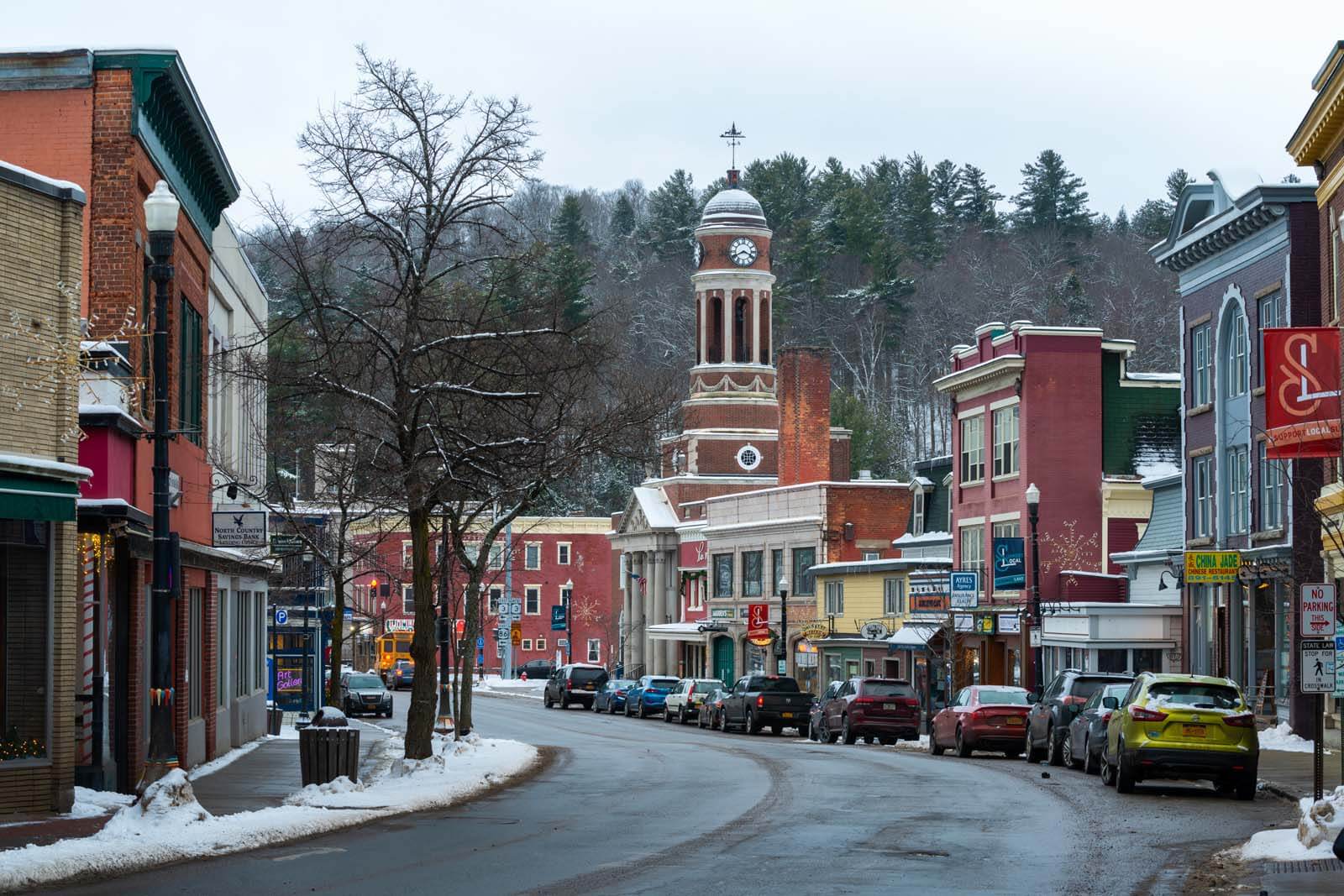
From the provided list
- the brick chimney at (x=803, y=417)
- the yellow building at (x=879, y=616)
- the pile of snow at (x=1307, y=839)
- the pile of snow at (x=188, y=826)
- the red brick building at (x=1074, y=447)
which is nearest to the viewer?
the pile of snow at (x=188, y=826)

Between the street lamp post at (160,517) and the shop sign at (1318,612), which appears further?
the shop sign at (1318,612)

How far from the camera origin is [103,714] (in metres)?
23.2

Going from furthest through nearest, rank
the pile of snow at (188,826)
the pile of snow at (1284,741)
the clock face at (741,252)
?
the clock face at (741,252) < the pile of snow at (1284,741) < the pile of snow at (188,826)

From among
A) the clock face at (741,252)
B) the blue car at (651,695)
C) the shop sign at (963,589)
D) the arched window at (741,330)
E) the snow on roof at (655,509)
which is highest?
the clock face at (741,252)

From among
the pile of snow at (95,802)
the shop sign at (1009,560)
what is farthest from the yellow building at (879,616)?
the pile of snow at (95,802)

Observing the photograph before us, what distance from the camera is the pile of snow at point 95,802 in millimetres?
20797

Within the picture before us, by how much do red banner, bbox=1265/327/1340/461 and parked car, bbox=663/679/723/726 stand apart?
27.1 metres

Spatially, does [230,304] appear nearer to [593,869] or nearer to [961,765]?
[961,765]

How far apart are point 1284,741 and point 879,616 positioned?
106 ft

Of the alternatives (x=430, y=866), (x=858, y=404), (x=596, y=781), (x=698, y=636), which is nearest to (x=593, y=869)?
(x=430, y=866)

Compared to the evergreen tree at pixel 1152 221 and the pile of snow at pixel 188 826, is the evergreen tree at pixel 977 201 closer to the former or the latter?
the evergreen tree at pixel 1152 221

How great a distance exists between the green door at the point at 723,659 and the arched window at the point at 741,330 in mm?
13943

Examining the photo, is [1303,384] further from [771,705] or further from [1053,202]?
[1053,202]

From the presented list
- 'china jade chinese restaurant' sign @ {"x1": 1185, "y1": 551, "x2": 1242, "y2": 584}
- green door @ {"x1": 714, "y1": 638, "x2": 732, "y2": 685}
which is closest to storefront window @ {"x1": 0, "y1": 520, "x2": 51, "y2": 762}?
'china jade chinese restaurant' sign @ {"x1": 1185, "y1": 551, "x2": 1242, "y2": 584}
